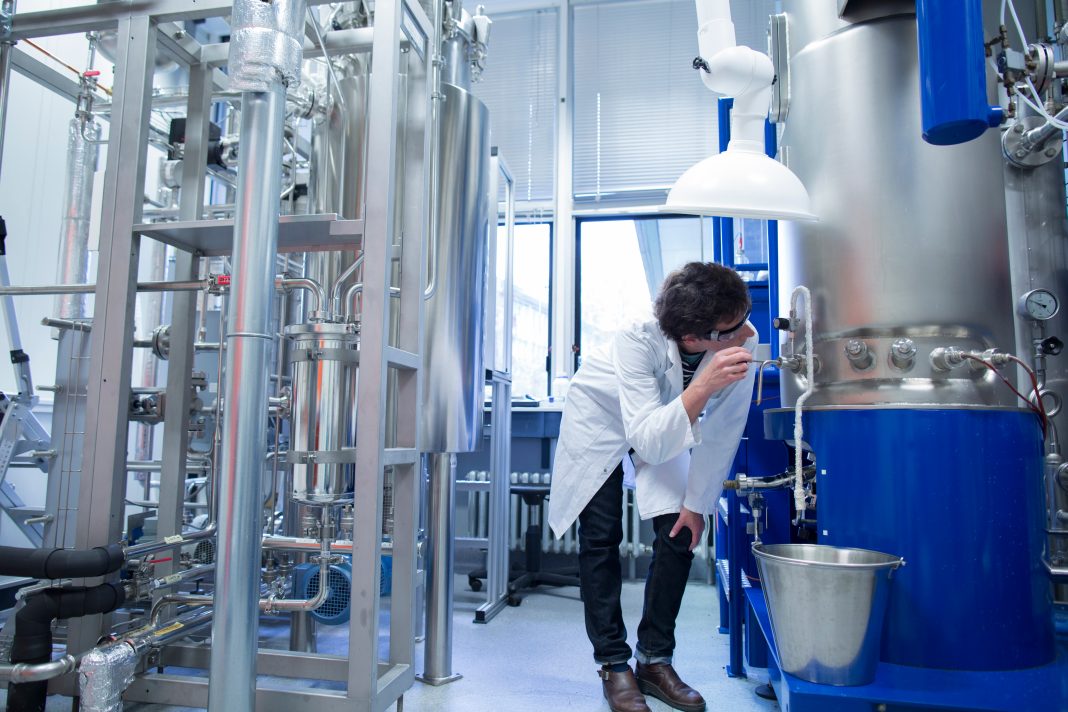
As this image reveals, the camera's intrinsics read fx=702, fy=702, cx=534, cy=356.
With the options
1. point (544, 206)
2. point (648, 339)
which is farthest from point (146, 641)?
point (544, 206)

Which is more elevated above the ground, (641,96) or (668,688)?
(641,96)

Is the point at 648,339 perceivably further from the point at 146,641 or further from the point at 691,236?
the point at 691,236

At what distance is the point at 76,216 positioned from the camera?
2.24 metres

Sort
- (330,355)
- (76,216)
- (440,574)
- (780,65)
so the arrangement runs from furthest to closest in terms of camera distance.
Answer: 1. (76,216)
2. (440,574)
3. (780,65)
4. (330,355)

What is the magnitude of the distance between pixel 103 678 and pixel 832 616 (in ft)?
4.07

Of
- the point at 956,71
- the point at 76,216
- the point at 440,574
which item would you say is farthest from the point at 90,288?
the point at 956,71

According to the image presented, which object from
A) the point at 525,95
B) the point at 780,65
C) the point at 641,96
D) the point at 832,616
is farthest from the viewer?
the point at 525,95

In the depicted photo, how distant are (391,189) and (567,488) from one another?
2.69 feet

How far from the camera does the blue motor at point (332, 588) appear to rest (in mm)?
2207

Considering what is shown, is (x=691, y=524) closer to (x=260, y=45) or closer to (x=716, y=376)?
(x=716, y=376)

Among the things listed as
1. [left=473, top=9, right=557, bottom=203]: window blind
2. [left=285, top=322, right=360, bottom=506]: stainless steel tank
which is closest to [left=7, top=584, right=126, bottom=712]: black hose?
[left=285, top=322, right=360, bottom=506]: stainless steel tank

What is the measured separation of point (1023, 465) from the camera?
116cm

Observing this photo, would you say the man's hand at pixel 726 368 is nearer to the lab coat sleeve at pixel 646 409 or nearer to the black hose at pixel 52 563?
the lab coat sleeve at pixel 646 409

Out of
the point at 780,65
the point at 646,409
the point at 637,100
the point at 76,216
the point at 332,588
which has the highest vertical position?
the point at 637,100
